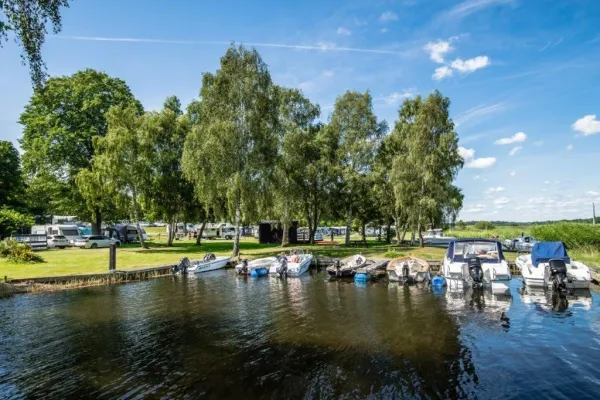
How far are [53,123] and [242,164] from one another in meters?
24.0

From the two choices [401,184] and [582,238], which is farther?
[401,184]

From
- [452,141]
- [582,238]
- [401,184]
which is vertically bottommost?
[582,238]

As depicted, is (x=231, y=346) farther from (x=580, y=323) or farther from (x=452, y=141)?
(x=452, y=141)

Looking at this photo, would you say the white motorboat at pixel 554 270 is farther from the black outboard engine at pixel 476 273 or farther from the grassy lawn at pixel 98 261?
the grassy lawn at pixel 98 261

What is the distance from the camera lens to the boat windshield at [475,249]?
2225cm

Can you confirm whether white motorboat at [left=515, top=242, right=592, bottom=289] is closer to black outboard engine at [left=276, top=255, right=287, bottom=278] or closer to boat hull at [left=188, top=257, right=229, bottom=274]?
black outboard engine at [left=276, top=255, right=287, bottom=278]

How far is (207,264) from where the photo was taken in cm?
2945

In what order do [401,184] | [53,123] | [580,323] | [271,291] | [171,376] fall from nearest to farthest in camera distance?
1. [171,376]
2. [580,323]
3. [271,291]
4. [401,184]
5. [53,123]

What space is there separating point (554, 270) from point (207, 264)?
22137mm

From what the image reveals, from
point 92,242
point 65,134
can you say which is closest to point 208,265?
point 92,242

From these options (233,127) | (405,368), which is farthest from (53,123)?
(405,368)

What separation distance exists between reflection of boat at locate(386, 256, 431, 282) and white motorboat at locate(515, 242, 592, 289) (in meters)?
5.52

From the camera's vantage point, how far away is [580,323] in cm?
1393

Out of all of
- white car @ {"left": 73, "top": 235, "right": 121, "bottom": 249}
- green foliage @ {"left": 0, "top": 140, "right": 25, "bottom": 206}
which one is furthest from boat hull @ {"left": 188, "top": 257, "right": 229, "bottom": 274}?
green foliage @ {"left": 0, "top": 140, "right": 25, "bottom": 206}
